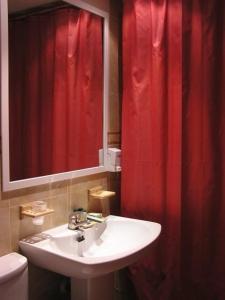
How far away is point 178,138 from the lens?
1951 millimetres

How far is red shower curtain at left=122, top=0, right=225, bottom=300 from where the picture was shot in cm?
194

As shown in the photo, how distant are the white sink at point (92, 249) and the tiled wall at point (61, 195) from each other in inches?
2.3

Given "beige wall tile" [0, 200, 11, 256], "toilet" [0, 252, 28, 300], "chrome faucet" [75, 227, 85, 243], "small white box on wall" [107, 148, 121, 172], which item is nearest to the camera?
"toilet" [0, 252, 28, 300]

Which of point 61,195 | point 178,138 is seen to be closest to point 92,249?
point 61,195

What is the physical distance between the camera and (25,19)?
1.63 m

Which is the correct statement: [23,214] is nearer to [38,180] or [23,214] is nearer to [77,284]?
[38,180]

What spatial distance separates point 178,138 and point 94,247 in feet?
2.56

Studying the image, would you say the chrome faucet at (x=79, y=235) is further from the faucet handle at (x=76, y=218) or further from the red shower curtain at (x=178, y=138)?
the red shower curtain at (x=178, y=138)

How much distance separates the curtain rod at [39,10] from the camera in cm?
156

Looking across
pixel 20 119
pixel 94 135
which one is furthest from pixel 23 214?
pixel 94 135

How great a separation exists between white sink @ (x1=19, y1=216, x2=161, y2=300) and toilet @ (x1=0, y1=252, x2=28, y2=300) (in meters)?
0.12

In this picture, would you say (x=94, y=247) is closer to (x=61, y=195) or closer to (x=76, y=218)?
(x=76, y=218)

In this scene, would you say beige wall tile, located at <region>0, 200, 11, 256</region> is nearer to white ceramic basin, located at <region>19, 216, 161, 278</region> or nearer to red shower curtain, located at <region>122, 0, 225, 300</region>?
white ceramic basin, located at <region>19, 216, 161, 278</region>

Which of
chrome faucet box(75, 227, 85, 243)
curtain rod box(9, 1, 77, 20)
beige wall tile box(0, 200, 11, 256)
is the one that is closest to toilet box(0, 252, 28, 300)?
beige wall tile box(0, 200, 11, 256)
